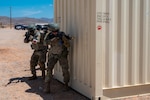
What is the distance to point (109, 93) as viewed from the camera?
7031 millimetres

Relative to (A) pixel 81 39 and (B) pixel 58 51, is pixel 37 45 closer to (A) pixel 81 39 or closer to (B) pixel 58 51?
(B) pixel 58 51

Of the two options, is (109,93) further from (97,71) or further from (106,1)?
(106,1)

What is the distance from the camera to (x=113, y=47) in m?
7.01

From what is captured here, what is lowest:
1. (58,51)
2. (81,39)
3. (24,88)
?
(24,88)

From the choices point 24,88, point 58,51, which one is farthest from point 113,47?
point 24,88

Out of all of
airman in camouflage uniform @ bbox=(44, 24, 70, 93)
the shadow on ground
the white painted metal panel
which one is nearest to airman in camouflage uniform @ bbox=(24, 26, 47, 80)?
the shadow on ground

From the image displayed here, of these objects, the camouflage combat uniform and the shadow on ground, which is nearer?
the shadow on ground

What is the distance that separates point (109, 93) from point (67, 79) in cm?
143

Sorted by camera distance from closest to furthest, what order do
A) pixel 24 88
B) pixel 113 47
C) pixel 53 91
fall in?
pixel 113 47, pixel 53 91, pixel 24 88

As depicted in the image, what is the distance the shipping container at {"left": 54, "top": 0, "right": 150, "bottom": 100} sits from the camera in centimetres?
682

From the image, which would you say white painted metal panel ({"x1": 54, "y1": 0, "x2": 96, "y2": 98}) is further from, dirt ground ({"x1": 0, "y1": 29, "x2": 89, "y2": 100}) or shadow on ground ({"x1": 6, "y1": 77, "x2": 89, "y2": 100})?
dirt ground ({"x1": 0, "y1": 29, "x2": 89, "y2": 100})

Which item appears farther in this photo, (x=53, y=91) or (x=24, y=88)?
(x=24, y=88)

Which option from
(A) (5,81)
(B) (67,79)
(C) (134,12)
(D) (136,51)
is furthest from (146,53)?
(A) (5,81)

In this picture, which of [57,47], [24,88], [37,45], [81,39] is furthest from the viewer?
[37,45]
